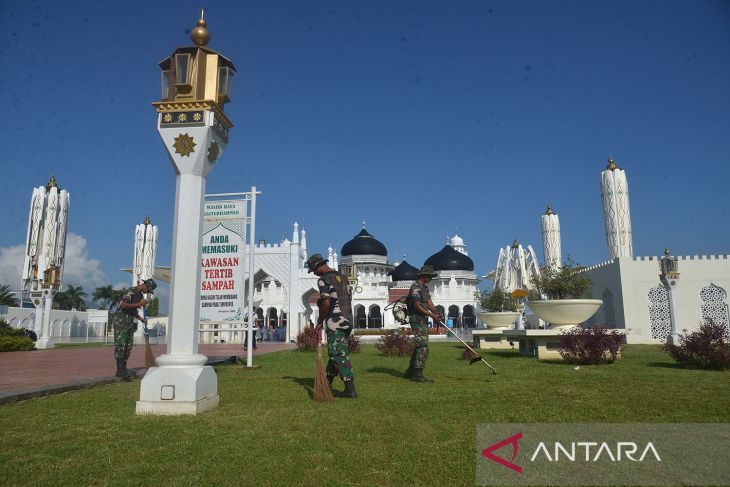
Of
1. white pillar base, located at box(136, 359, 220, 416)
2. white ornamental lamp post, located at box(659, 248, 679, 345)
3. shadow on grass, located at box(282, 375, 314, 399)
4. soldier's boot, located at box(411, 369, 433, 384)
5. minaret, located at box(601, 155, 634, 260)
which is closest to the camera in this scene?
white pillar base, located at box(136, 359, 220, 416)

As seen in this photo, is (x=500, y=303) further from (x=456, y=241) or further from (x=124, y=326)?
(x=456, y=241)

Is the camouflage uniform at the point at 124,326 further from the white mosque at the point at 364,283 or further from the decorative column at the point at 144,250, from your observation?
the decorative column at the point at 144,250

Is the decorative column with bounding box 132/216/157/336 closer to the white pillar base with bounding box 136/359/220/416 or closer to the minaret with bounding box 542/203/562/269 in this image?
the minaret with bounding box 542/203/562/269

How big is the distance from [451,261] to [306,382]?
4332cm

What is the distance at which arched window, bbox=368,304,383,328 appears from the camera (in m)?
41.7

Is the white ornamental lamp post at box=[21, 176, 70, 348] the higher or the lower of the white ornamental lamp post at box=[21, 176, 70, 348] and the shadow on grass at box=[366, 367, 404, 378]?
the higher


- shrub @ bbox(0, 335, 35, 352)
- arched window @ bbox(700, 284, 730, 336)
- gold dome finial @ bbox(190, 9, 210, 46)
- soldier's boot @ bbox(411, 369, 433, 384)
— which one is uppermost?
gold dome finial @ bbox(190, 9, 210, 46)

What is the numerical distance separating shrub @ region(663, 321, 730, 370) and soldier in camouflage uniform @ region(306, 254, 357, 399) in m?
6.18

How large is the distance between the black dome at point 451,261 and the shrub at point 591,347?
3958 centimetres

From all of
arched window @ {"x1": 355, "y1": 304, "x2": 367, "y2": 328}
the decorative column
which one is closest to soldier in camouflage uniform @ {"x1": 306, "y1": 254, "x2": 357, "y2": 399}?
the decorative column

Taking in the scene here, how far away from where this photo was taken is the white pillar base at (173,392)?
4504 millimetres

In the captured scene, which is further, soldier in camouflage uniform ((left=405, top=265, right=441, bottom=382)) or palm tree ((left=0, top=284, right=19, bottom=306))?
palm tree ((left=0, top=284, right=19, bottom=306))

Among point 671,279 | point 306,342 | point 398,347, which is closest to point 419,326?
point 398,347

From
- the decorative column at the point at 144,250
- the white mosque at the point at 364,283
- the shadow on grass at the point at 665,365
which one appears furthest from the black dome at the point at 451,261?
the shadow on grass at the point at 665,365
